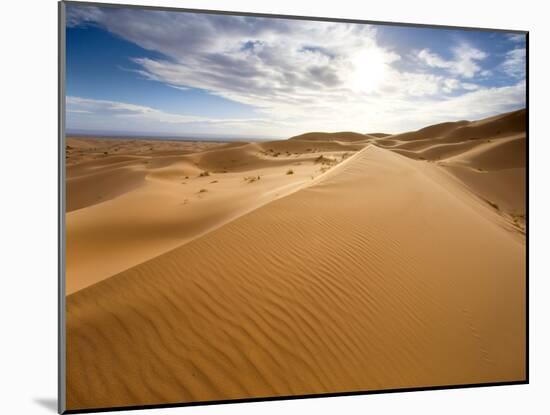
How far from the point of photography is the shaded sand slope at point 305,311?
4.23 m

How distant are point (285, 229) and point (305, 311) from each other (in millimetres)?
1228

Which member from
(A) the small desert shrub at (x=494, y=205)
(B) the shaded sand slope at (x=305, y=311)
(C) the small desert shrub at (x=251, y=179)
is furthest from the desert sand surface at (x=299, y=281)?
(C) the small desert shrub at (x=251, y=179)

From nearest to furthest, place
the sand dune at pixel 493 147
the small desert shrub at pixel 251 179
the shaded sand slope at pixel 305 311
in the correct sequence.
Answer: the shaded sand slope at pixel 305 311, the sand dune at pixel 493 147, the small desert shrub at pixel 251 179

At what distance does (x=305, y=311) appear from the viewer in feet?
14.8

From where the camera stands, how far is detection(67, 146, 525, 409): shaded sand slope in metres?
4.23

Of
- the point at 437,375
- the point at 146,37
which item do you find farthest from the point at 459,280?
the point at 146,37

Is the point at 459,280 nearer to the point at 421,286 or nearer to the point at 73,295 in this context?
the point at 421,286

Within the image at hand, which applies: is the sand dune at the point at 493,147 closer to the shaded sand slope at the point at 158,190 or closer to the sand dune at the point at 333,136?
the sand dune at the point at 333,136

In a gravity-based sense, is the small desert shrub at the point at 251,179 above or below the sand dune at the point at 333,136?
below

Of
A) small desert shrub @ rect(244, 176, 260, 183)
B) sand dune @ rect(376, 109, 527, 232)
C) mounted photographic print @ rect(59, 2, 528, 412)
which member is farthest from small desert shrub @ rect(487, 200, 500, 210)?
small desert shrub @ rect(244, 176, 260, 183)

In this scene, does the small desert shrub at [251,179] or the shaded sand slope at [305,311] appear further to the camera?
the small desert shrub at [251,179]

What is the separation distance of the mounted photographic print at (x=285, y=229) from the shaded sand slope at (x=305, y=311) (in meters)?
0.02

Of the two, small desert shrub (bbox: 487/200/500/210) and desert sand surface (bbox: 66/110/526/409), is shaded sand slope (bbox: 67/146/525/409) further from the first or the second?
small desert shrub (bbox: 487/200/500/210)

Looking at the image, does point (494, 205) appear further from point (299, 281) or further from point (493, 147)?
point (299, 281)
